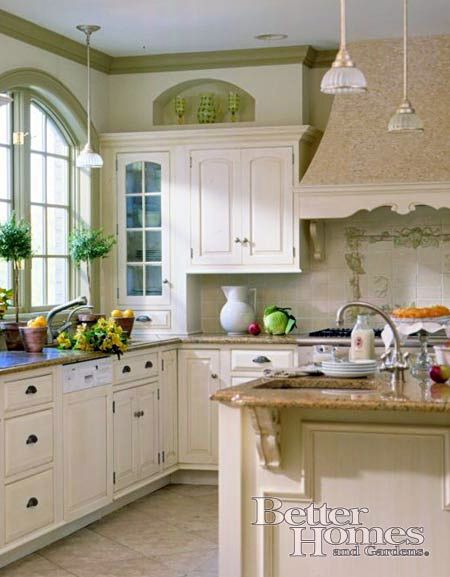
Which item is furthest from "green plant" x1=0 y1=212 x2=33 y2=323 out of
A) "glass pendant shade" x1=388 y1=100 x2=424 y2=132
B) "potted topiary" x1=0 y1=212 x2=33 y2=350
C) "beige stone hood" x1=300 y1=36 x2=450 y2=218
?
"glass pendant shade" x1=388 y1=100 x2=424 y2=132

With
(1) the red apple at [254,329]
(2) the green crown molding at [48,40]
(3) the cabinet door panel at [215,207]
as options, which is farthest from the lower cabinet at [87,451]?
(2) the green crown molding at [48,40]

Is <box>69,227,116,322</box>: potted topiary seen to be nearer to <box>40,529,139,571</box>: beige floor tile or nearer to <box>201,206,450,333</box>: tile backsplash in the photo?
<box>201,206,450,333</box>: tile backsplash

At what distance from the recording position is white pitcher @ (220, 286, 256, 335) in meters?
6.97

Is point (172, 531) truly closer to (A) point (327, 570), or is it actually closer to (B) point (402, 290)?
(A) point (327, 570)

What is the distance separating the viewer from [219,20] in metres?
6.22

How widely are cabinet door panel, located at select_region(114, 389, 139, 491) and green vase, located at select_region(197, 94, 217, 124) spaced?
2035 millimetres

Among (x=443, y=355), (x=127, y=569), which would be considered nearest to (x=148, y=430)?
(x=127, y=569)

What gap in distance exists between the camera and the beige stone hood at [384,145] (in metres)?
6.49

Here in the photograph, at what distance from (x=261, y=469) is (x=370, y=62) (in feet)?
11.6

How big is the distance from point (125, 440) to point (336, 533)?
245 centimetres

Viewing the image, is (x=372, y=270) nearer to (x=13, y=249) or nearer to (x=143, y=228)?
(x=143, y=228)

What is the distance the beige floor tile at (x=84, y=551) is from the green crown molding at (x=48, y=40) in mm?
2882

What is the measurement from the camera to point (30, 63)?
628 centimetres

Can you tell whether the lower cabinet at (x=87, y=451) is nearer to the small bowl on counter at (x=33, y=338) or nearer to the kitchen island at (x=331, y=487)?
the small bowl on counter at (x=33, y=338)
